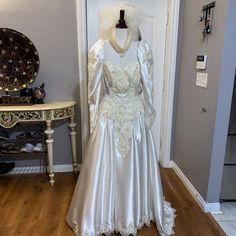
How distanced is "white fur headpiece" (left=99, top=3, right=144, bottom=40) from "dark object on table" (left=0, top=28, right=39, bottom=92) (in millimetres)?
947

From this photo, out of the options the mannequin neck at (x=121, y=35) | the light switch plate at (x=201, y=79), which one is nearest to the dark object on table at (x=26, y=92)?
the mannequin neck at (x=121, y=35)

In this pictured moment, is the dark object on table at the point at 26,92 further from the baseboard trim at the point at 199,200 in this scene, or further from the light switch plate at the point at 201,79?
the baseboard trim at the point at 199,200

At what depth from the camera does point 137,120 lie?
1.65m

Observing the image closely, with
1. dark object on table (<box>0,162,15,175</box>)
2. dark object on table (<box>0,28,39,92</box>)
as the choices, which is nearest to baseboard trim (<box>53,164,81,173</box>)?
dark object on table (<box>0,162,15,175</box>)

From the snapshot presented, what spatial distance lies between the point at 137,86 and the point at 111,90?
18 centimetres

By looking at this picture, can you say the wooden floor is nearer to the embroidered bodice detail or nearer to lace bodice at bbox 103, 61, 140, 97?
the embroidered bodice detail

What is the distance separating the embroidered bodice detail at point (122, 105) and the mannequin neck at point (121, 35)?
0.17 meters

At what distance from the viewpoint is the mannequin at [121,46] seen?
1570 mm

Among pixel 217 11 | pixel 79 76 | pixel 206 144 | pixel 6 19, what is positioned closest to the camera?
pixel 217 11

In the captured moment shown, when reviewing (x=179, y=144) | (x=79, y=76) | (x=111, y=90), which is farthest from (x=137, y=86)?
(x=179, y=144)

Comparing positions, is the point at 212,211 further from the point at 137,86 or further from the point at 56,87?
the point at 56,87

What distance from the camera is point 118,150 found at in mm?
1639

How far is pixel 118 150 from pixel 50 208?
0.90 metres

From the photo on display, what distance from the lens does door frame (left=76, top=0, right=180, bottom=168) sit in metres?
2.31
